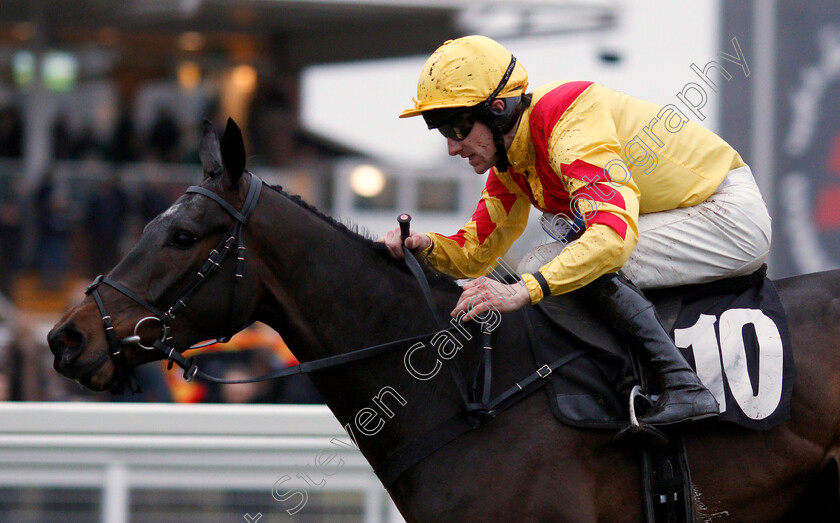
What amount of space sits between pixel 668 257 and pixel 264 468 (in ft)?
5.93

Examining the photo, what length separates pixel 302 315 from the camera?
2.93 m

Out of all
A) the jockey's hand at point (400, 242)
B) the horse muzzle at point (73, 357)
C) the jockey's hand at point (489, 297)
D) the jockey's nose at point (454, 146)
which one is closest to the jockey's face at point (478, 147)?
the jockey's nose at point (454, 146)

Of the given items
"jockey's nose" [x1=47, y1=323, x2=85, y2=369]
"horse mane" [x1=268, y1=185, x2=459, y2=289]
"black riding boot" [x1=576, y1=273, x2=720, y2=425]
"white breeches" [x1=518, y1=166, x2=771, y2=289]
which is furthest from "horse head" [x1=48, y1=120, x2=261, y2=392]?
"white breeches" [x1=518, y1=166, x2=771, y2=289]

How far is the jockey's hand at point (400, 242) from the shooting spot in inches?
121

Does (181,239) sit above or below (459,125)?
below

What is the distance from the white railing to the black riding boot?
134 cm

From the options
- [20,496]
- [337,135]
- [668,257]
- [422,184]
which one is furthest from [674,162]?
[337,135]

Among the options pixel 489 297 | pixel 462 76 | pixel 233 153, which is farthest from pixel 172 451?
pixel 462 76

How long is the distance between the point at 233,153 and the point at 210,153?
16 centimetres

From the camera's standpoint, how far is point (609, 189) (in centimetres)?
275

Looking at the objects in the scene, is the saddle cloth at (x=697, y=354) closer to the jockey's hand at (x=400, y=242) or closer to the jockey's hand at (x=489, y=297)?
the jockey's hand at (x=489, y=297)

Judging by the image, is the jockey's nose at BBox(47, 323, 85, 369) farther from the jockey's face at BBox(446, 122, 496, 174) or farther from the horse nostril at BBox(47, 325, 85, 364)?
the jockey's face at BBox(446, 122, 496, 174)

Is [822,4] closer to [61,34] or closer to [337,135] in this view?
[337,135]

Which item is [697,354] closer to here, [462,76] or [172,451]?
[462,76]
